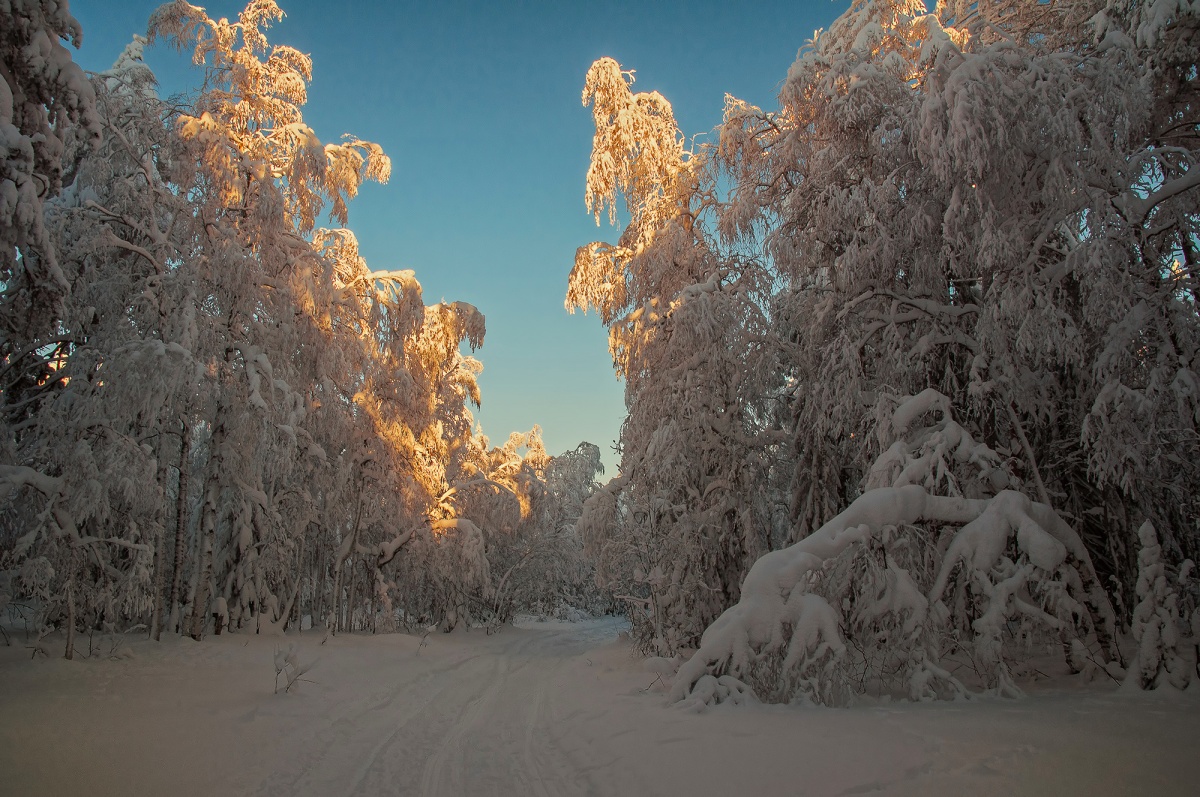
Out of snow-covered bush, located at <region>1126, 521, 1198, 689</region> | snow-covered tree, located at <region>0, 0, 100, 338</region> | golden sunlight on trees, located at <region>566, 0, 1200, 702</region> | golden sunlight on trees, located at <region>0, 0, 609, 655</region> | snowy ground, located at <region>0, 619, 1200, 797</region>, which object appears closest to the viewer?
snowy ground, located at <region>0, 619, 1200, 797</region>

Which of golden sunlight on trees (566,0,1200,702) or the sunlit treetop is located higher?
the sunlit treetop

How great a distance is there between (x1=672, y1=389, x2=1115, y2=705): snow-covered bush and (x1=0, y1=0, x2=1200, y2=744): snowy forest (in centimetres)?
3

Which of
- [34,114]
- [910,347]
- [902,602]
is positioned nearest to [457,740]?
[902,602]

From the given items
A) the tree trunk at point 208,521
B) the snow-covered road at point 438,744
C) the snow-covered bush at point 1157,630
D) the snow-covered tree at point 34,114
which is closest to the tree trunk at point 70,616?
the tree trunk at point 208,521

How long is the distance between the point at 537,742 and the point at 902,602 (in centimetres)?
381

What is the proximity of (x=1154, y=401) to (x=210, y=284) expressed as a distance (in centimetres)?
1324

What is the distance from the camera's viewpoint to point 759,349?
34.1 feet

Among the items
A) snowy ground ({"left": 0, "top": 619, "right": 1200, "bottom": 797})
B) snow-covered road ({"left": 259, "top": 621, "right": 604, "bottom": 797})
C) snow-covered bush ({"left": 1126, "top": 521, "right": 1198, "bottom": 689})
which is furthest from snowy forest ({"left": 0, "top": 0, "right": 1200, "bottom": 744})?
snow-covered road ({"left": 259, "top": 621, "right": 604, "bottom": 797})

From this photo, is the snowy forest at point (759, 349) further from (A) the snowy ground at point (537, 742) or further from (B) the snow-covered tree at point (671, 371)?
(A) the snowy ground at point (537, 742)

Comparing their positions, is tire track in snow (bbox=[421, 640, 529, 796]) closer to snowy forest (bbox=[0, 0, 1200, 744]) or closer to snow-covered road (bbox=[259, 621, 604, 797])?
snow-covered road (bbox=[259, 621, 604, 797])

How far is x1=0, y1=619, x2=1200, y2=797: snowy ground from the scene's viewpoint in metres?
3.88

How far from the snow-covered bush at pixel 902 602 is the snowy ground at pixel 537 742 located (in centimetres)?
44

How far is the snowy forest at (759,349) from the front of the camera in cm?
611

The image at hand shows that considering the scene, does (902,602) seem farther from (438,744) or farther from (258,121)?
(258,121)
